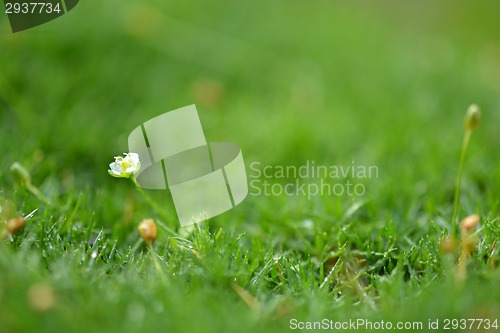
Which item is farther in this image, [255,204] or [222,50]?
[222,50]

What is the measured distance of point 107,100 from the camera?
1826mm

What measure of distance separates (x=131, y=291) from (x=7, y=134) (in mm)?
797

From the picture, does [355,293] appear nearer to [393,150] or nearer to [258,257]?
[258,257]

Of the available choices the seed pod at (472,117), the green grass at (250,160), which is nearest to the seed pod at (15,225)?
the green grass at (250,160)

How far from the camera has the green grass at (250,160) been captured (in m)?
0.96

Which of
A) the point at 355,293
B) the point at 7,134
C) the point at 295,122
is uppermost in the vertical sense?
the point at 7,134

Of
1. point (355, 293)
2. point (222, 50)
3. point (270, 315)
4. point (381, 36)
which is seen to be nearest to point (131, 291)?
point (270, 315)
